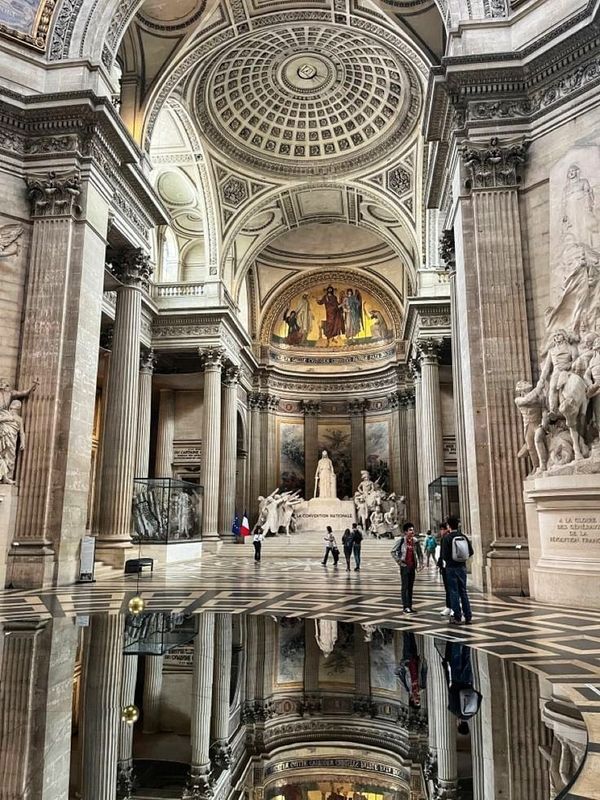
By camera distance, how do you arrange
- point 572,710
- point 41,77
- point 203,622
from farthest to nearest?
point 41,77
point 203,622
point 572,710

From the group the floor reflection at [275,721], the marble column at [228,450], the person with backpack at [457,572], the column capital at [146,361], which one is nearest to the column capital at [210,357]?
the column capital at [146,361]

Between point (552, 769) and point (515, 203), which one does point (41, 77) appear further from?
point (552, 769)

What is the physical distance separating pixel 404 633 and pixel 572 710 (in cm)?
288

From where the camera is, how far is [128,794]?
114 inches

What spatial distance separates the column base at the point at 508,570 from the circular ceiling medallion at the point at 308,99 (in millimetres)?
16487

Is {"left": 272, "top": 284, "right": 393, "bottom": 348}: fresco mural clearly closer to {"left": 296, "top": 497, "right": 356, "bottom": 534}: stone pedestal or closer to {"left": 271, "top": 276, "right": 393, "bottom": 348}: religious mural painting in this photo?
{"left": 271, "top": 276, "right": 393, "bottom": 348}: religious mural painting

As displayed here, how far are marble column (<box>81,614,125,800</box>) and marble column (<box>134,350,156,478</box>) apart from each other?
575 inches

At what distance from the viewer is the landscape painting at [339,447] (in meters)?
35.1

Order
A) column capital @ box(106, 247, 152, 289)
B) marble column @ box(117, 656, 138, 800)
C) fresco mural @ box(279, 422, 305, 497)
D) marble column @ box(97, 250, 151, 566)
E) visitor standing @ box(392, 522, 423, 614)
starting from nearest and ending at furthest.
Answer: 1. marble column @ box(117, 656, 138, 800)
2. visitor standing @ box(392, 522, 423, 614)
3. marble column @ box(97, 250, 151, 566)
4. column capital @ box(106, 247, 152, 289)
5. fresco mural @ box(279, 422, 305, 497)

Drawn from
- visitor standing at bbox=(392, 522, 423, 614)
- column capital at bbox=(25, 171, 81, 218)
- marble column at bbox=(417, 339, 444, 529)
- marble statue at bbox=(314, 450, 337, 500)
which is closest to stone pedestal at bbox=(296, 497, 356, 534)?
marble statue at bbox=(314, 450, 337, 500)

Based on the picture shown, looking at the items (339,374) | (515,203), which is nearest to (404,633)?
(515,203)

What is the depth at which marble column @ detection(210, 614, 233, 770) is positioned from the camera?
11.3ft

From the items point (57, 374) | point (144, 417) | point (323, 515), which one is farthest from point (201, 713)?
point (323, 515)

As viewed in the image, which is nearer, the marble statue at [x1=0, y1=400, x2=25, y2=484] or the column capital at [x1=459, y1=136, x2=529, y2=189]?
the marble statue at [x1=0, y1=400, x2=25, y2=484]
